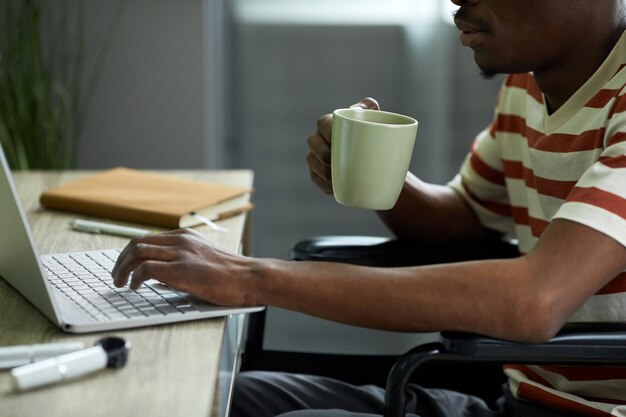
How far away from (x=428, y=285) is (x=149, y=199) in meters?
0.64

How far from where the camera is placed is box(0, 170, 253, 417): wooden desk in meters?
0.79

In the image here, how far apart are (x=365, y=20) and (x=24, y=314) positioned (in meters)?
1.72

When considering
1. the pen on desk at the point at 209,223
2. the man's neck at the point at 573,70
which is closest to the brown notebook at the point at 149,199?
the pen on desk at the point at 209,223

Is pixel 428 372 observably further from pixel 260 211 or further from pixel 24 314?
pixel 260 211

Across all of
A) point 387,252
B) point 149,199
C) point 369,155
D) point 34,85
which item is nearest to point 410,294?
point 369,155

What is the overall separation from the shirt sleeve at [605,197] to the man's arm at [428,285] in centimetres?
1

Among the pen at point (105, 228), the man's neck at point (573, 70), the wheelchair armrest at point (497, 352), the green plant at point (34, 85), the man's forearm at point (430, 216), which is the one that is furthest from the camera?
the green plant at point (34, 85)

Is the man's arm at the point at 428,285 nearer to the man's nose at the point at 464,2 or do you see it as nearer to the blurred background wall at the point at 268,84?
the man's nose at the point at 464,2

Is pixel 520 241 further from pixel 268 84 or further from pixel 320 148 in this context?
pixel 268 84

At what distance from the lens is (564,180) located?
4.19 ft

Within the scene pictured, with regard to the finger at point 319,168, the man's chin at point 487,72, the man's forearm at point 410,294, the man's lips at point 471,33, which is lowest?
the man's forearm at point 410,294

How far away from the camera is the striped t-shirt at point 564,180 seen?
3.34ft

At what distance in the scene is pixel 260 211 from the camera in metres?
2.70

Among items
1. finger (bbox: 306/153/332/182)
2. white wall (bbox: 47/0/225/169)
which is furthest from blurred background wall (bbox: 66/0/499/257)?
finger (bbox: 306/153/332/182)
